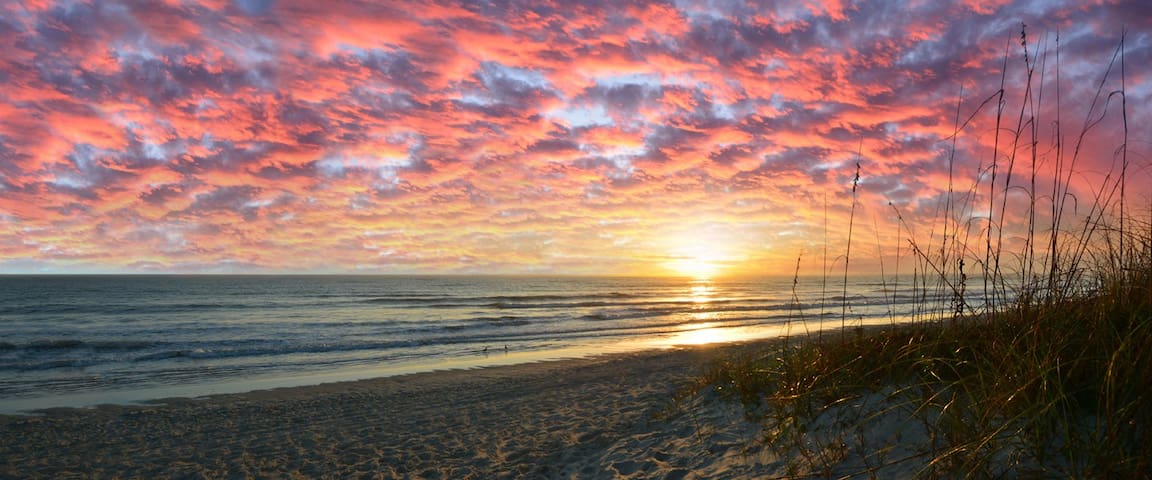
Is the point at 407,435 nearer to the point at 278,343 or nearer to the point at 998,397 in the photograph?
the point at 998,397

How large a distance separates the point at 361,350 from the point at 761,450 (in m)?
20.0

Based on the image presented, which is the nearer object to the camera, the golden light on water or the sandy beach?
the sandy beach

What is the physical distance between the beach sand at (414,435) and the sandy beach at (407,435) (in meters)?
0.02

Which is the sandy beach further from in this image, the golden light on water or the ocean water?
the golden light on water

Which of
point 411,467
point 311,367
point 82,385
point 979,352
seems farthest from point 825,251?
point 82,385

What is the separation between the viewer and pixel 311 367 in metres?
17.7

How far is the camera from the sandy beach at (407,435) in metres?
5.74

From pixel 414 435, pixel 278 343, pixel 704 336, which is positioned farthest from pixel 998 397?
pixel 278 343

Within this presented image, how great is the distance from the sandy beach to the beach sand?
0.02 m

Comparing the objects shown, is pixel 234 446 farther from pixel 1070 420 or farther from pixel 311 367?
pixel 311 367

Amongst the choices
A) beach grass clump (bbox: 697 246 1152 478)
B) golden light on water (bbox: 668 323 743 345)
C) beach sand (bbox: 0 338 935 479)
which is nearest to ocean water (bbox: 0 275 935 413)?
golden light on water (bbox: 668 323 743 345)

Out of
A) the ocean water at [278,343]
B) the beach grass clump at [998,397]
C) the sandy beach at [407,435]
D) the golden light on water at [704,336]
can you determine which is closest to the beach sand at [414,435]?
the sandy beach at [407,435]

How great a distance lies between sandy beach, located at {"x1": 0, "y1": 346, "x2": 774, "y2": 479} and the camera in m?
5.74

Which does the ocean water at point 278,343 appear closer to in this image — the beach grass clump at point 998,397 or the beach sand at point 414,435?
the beach grass clump at point 998,397
